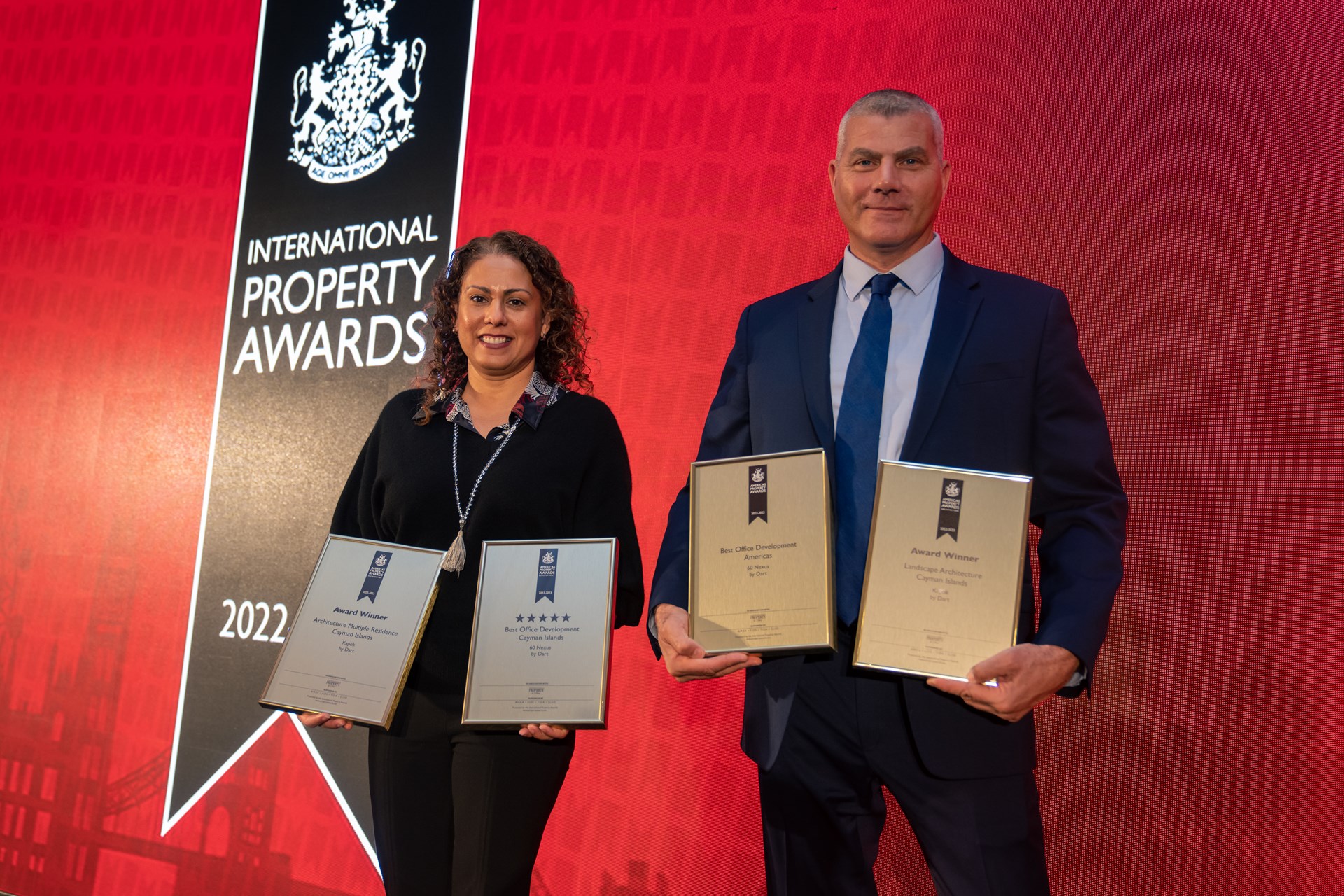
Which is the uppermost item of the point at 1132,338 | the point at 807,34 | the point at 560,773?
the point at 807,34

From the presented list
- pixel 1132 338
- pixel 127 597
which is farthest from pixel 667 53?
pixel 127 597

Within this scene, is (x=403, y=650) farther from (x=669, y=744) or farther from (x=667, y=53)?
(x=667, y=53)

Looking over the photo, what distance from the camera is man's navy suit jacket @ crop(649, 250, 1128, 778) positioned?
1.29m

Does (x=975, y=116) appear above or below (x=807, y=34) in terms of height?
below

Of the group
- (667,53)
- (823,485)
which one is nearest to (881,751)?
(823,485)

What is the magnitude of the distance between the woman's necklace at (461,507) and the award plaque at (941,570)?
0.75m

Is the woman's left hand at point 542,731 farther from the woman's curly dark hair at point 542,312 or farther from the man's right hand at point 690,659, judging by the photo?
the woman's curly dark hair at point 542,312

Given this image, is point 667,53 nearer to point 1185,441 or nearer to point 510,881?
point 1185,441

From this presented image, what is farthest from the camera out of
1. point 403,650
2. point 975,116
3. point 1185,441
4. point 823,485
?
point 975,116

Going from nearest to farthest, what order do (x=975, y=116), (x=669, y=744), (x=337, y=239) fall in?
(x=975, y=116) → (x=669, y=744) → (x=337, y=239)

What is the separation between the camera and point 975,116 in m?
2.32

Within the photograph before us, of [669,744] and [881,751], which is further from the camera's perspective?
[669,744]

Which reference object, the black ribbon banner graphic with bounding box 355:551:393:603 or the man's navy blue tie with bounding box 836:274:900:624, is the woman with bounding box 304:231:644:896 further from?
the man's navy blue tie with bounding box 836:274:900:624

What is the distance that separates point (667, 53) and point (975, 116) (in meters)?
0.88
